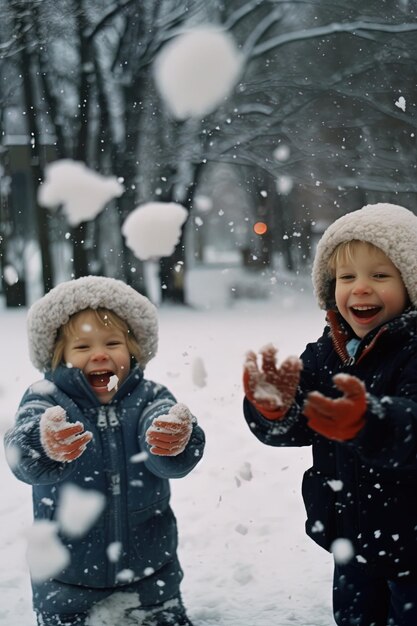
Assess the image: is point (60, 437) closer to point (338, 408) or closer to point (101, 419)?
point (101, 419)

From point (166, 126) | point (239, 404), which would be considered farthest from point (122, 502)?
point (166, 126)

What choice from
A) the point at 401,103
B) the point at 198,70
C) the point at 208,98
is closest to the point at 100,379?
the point at 198,70

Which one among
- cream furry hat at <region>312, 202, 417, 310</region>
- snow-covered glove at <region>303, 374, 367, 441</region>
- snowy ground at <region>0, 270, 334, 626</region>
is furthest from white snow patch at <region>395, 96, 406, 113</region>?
snow-covered glove at <region>303, 374, 367, 441</region>

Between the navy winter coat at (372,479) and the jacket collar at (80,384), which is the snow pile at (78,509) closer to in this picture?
the jacket collar at (80,384)

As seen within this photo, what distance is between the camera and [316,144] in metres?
7.88

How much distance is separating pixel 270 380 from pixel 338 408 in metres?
0.20

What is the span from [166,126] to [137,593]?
21.9ft

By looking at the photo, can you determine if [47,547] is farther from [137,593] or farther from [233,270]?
[233,270]

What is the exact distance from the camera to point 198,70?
24.5ft

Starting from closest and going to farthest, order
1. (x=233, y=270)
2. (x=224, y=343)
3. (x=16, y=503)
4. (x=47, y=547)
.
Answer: (x=47, y=547) → (x=16, y=503) → (x=224, y=343) → (x=233, y=270)

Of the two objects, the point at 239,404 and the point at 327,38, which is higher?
the point at 327,38

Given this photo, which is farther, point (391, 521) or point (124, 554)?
point (124, 554)

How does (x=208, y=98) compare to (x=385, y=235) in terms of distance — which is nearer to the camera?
(x=385, y=235)

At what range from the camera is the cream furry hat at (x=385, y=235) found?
1.65m
